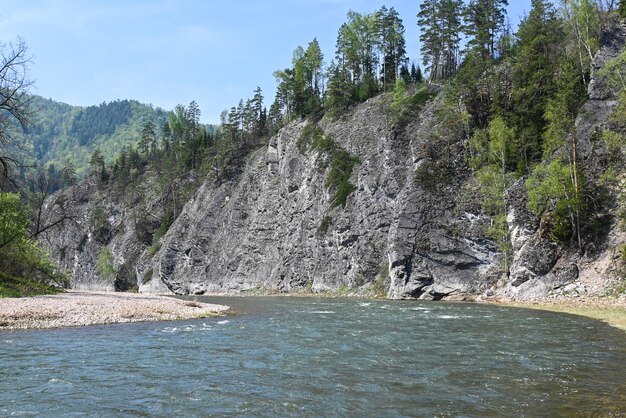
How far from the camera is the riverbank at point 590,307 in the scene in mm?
26650

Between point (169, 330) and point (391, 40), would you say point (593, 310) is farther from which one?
point (391, 40)

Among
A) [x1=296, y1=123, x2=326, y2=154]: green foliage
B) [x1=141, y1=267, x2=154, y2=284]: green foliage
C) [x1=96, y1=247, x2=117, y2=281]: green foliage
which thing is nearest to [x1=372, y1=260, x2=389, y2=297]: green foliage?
[x1=296, y1=123, x2=326, y2=154]: green foliage

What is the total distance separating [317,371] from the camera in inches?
582

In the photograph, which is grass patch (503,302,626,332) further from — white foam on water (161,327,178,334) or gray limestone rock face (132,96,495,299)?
white foam on water (161,327,178,334)

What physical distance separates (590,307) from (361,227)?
37.6 meters

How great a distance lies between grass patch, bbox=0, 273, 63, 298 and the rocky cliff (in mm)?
29804

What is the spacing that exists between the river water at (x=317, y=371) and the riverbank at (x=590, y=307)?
2946mm

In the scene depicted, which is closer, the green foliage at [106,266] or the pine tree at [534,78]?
the pine tree at [534,78]

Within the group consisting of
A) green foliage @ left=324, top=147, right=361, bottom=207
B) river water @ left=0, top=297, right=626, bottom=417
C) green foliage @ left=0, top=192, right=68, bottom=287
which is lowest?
river water @ left=0, top=297, right=626, bottom=417

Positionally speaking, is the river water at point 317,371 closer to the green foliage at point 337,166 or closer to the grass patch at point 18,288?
the grass patch at point 18,288

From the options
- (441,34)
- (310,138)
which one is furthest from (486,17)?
(310,138)

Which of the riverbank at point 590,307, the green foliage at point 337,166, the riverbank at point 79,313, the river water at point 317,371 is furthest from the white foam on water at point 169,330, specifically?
the green foliage at point 337,166

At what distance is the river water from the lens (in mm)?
10906

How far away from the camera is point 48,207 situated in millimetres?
158750
